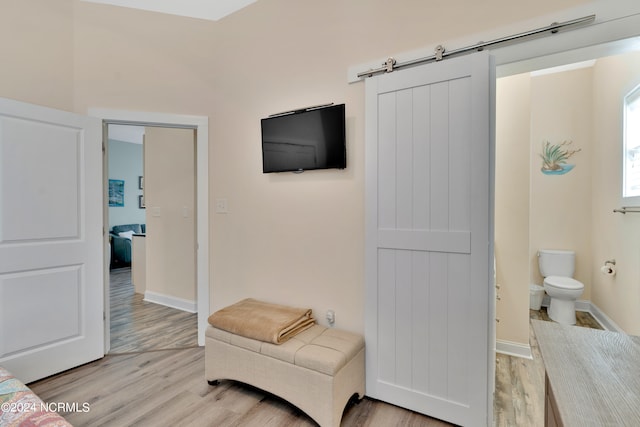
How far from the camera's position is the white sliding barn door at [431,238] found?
1.67 m

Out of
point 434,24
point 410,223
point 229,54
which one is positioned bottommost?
point 410,223

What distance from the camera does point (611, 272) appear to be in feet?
9.98

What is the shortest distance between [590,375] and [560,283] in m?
3.26

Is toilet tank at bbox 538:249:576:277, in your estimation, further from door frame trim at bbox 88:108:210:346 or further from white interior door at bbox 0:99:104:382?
white interior door at bbox 0:99:104:382

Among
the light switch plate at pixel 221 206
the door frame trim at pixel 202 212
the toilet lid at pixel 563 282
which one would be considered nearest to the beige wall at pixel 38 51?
the door frame trim at pixel 202 212

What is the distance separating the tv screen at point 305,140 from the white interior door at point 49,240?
148cm

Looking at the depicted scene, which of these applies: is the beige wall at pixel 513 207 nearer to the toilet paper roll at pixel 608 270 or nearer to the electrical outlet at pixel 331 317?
the toilet paper roll at pixel 608 270

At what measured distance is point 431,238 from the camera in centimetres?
182

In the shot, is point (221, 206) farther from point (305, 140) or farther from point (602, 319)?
point (602, 319)

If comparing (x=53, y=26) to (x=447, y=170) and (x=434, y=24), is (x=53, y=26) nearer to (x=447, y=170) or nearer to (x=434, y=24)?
(x=434, y=24)

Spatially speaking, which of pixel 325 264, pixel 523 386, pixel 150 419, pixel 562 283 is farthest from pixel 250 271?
pixel 562 283

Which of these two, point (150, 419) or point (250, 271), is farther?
point (250, 271)

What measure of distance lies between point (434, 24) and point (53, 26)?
292cm

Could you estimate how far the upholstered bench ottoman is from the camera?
1698 millimetres
